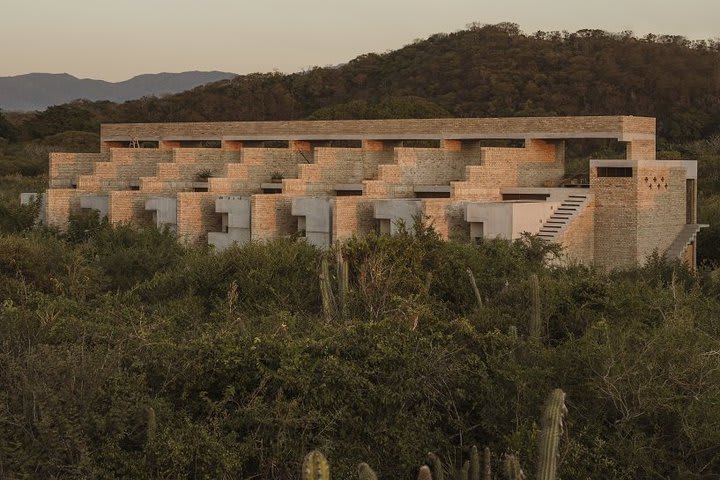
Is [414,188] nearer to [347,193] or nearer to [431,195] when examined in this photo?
[431,195]

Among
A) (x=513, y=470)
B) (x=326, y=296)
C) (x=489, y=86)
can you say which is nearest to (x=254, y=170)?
(x=326, y=296)

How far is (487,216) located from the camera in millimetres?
25703

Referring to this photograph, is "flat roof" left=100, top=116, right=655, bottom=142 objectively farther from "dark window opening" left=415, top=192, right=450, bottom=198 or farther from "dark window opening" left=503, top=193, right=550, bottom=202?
"dark window opening" left=415, top=192, right=450, bottom=198

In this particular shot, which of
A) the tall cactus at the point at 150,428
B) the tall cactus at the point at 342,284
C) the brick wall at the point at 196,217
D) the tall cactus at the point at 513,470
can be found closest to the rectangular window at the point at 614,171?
the brick wall at the point at 196,217

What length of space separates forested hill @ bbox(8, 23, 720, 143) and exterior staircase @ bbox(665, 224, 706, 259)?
70.2 feet

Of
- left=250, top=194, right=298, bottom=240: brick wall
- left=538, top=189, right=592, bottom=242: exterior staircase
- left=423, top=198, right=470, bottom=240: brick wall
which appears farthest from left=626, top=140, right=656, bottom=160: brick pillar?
left=250, top=194, right=298, bottom=240: brick wall

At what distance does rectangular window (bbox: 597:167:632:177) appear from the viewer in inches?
1043

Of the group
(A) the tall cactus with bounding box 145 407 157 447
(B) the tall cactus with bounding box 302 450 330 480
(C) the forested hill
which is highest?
(C) the forested hill

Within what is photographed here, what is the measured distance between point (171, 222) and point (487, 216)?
8832 millimetres

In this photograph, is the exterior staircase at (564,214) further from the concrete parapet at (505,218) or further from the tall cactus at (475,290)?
the tall cactus at (475,290)

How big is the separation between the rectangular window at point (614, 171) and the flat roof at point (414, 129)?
2.10 feet

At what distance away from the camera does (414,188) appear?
95.1 feet

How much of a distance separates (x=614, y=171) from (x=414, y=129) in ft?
18.0

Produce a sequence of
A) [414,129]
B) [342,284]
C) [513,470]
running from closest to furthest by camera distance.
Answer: [513,470]
[342,284]
[414,129]
